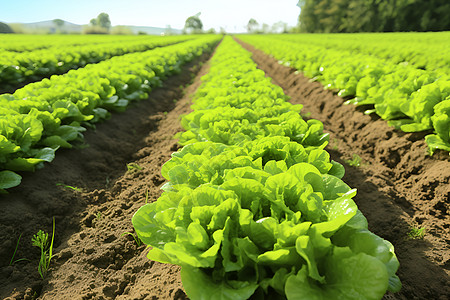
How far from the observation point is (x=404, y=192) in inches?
156

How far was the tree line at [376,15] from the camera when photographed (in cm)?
3834

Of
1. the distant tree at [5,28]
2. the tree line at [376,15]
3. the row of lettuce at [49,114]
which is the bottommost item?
the distant tree at [5,28]

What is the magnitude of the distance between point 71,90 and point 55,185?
2268mm

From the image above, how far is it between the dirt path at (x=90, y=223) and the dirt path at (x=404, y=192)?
80.9 inches

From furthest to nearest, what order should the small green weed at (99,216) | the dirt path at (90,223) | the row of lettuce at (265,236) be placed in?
the small green weed at (99,216)
the dirt path at (90,223)
the row of lettuce at (265,236)

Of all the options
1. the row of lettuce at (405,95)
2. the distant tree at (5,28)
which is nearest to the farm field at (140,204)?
the row of lettuce at (405,95)

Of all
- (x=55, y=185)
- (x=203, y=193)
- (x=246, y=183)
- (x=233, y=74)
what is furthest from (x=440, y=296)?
(x=233, y=74)

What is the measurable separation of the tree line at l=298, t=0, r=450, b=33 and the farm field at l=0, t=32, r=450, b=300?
43.4 meters

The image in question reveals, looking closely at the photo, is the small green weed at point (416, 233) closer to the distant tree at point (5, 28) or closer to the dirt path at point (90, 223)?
the dirt path at point (90, 223)

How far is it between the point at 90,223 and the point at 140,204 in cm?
63

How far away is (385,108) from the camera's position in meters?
5.18

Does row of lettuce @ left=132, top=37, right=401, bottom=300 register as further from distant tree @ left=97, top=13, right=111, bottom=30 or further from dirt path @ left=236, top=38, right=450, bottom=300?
distant tree @ left=97, top=13, right=111, bottom=30

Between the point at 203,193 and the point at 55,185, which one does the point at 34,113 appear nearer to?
the point at 55,185

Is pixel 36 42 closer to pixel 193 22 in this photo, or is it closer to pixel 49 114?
pixel 49 114
